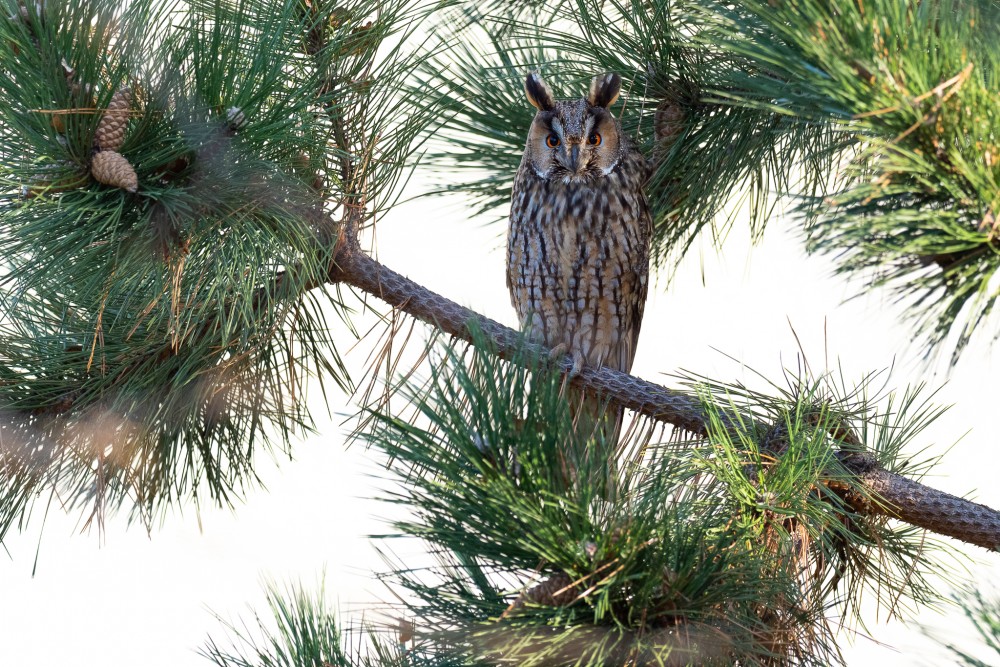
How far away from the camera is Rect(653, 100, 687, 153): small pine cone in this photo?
1244mm

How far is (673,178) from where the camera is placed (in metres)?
1.37

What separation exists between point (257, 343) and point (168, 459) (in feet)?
0.61

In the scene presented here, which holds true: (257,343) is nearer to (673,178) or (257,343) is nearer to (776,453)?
(776,453)

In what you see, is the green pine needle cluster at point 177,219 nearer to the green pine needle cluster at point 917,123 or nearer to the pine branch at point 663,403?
the pine branch at point 663,403

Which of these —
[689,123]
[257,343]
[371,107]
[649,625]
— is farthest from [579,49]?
[649,625]

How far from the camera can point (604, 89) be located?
1.34 m

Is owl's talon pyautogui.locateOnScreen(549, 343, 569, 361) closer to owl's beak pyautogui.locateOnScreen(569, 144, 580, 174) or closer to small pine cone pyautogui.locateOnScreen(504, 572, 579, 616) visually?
small pine cone pyautogui.locateOnScreen(504, 572, 579, 616)

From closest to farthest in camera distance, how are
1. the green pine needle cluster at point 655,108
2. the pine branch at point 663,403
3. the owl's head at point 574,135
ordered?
the pine branch at point 663,403, the green pine needle cluster at point 655,108, the owl's head at point 574,135

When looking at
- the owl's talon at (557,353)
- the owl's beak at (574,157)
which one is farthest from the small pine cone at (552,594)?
the owl's beak at (574,157)

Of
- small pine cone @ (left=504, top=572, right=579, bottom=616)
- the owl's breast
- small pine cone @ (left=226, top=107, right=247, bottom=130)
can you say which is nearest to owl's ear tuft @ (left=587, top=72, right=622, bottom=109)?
the owl's breast

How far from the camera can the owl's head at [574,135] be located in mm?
1362

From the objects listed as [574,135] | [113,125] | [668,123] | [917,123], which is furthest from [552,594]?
[574,135]

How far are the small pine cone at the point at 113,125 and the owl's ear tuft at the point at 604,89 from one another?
2.34ft

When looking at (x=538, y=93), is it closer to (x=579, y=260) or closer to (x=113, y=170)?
(x=579, y=260)
